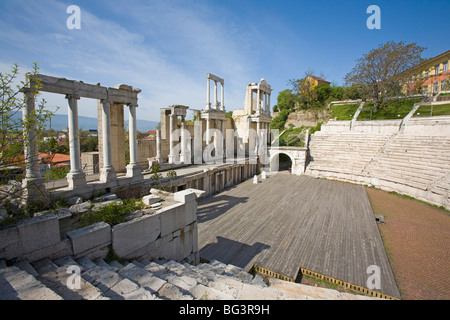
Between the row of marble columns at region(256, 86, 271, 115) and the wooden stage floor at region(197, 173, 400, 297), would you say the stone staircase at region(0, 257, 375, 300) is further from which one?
the row of marble columns at region(256, 86, 271, 115)

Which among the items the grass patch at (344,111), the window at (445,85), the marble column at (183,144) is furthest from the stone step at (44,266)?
the window at (445,85)

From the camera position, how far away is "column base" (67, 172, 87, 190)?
28.2ft

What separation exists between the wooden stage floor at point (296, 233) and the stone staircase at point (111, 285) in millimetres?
3328

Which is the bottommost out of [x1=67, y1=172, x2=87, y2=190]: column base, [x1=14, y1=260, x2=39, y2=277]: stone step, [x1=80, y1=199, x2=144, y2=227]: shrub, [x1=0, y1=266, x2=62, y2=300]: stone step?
[x1=14, y1=260, x2=39, y2=277]: stone step

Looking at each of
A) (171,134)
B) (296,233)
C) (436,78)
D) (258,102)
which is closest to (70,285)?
(296,233)

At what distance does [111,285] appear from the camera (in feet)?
12.5

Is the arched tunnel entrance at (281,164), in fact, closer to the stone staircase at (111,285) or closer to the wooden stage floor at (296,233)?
the wooden stage floor at (296,233)

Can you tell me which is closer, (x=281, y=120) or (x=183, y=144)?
(x=183, y=144)

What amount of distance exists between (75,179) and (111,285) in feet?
21.0

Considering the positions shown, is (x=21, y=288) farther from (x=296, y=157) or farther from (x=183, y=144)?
(x=296, y=157)

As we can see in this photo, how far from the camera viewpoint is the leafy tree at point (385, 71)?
88.9 feet

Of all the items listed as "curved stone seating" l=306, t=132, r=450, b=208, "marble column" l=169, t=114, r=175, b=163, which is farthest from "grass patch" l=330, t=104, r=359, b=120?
"marble column" l=169, t=114, r=175, b=163

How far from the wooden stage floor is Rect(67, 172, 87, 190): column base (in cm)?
544

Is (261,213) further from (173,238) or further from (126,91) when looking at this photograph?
(126,91)
